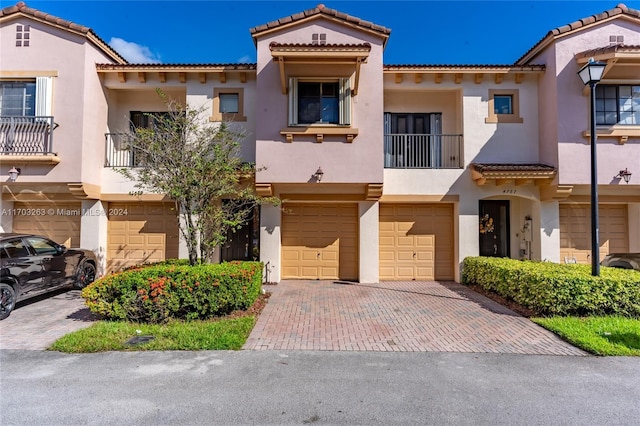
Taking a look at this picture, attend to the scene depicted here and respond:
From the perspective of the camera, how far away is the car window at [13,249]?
23.6 feet

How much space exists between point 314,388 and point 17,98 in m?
11.9

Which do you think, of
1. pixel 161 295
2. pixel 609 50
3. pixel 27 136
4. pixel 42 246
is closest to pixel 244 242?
pixel 161 295

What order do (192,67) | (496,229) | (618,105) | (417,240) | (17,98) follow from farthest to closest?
(496,229)
(417,240)
(192,67)
(618,105)
(17,98)

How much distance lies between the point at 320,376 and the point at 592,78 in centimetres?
809

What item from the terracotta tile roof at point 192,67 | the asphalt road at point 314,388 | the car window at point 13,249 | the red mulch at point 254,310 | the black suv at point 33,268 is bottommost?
the asphalt road at point 314,388

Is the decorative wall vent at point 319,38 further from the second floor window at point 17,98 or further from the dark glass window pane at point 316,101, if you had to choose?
the second floor window at point 17,98

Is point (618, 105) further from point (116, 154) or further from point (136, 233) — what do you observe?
point (116, 154)

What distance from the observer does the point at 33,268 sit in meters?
7.68

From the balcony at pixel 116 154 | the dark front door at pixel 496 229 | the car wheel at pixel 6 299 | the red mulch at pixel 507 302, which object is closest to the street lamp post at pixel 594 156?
the red mulch at pixel 507 302

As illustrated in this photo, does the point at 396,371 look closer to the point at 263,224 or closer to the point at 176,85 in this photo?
the point at 263,224

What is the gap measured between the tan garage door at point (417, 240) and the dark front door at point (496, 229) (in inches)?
57.8

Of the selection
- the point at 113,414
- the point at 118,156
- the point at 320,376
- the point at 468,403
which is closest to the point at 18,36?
the point at 118,156

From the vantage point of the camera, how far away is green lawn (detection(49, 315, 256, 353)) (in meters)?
5.33

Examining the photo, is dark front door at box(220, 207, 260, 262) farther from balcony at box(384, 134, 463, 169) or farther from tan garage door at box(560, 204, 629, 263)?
tan garage door at box(560, 204, 629, 263)
